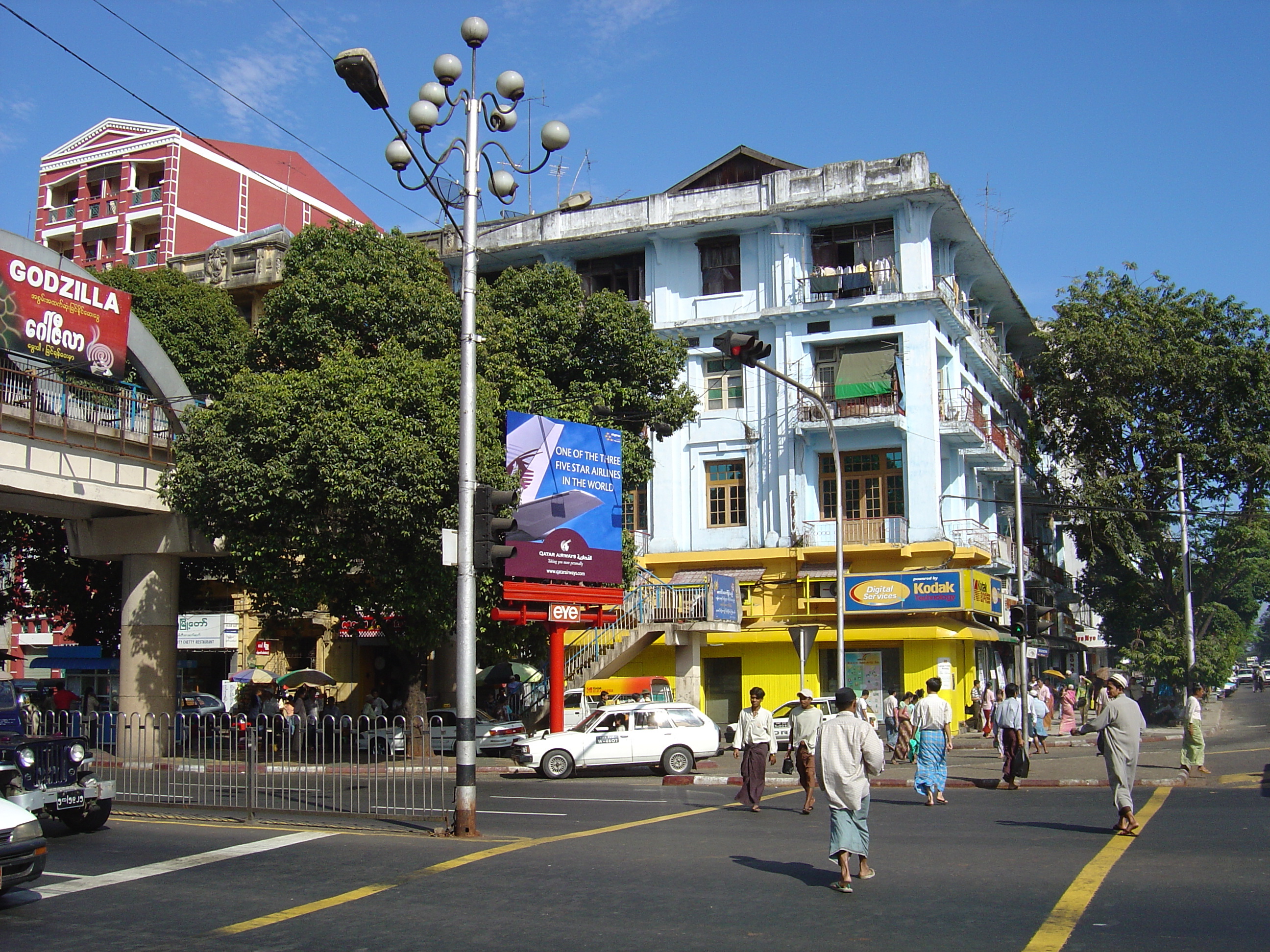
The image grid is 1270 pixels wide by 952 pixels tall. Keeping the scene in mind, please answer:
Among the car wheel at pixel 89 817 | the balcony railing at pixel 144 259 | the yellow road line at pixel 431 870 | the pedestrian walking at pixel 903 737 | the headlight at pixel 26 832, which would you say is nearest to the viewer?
the yellow road line at pixel 431 870

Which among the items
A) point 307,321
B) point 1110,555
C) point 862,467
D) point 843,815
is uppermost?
point 307,321

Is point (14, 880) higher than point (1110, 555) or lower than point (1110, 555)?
lower

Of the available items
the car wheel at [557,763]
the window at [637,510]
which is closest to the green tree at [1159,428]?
the window at [637,510]

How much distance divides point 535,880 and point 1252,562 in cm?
4949

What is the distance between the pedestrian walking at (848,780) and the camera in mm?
9070

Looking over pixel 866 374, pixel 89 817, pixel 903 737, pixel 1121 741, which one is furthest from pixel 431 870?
pixel 866 374

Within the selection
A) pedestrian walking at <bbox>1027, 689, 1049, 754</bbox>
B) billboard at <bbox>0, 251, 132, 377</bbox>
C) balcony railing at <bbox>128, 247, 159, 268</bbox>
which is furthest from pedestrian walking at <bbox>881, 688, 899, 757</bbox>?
balcony railing at <bbox>128, 247, 159, 268</bbox>

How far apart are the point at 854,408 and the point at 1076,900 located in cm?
2505

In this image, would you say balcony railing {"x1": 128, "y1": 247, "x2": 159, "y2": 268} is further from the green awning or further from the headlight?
the headlight

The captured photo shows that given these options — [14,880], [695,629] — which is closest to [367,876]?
[14,880]

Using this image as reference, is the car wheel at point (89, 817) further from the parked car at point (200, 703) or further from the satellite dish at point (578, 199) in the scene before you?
the satellite dish at point (578, 199)

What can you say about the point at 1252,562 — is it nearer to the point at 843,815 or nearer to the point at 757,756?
the point at 757,756

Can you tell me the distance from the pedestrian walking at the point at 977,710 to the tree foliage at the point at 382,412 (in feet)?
37.0

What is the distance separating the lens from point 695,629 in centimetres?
2997
